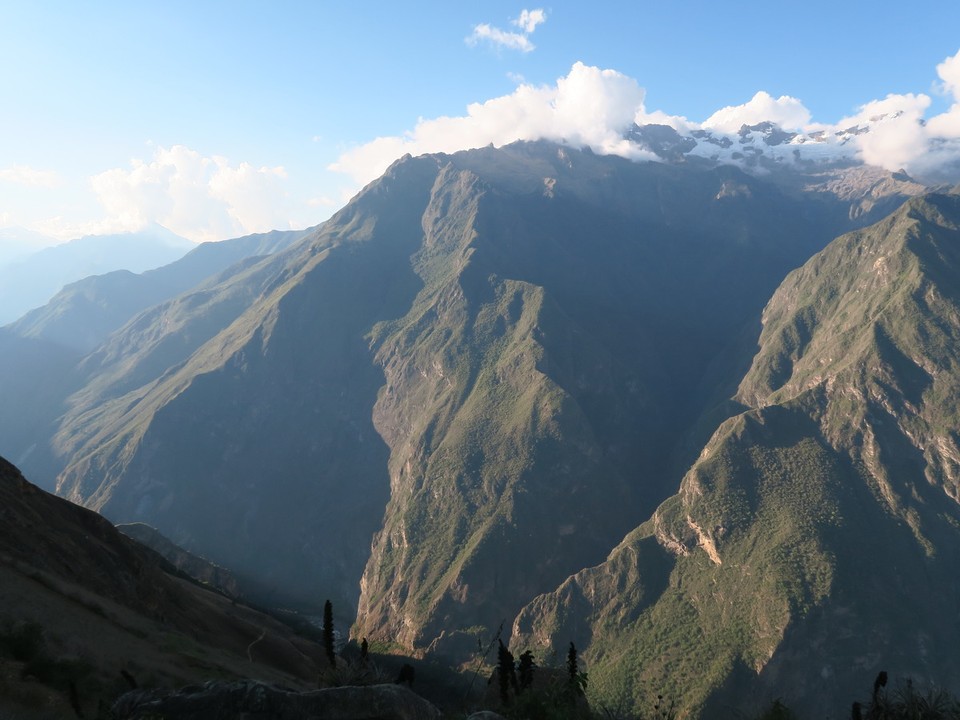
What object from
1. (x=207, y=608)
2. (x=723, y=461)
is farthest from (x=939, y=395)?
(x=207, y=608)

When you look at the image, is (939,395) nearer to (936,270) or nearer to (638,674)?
(936,270)

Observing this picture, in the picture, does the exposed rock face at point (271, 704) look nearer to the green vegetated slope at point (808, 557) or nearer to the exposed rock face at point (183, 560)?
the exposed rock face at point (183, 560)

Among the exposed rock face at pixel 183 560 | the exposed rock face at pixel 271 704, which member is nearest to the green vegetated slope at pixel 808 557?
the exposed rock face at pixel 183 560

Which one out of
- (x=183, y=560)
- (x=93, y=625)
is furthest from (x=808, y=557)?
(x=93, y=625)

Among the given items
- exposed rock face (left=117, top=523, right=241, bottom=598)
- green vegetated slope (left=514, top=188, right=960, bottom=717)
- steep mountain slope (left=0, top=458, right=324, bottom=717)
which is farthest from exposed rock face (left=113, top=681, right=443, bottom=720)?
green vegetated slope (left=514, top=188, right=960, bottom=717)

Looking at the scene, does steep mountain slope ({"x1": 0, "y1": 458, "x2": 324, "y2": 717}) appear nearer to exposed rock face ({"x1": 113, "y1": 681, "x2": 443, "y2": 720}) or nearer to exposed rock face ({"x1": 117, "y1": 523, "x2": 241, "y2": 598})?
exposed rock face ({"x1": 113, "y1": 681, "x2": 443, "y2": 720})

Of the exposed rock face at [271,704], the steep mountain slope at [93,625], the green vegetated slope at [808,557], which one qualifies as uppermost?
the exposed rock face at [271,704]

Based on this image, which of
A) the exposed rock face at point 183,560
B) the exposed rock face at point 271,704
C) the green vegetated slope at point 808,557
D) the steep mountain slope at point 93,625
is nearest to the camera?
the exposed rock face at point 271,704
